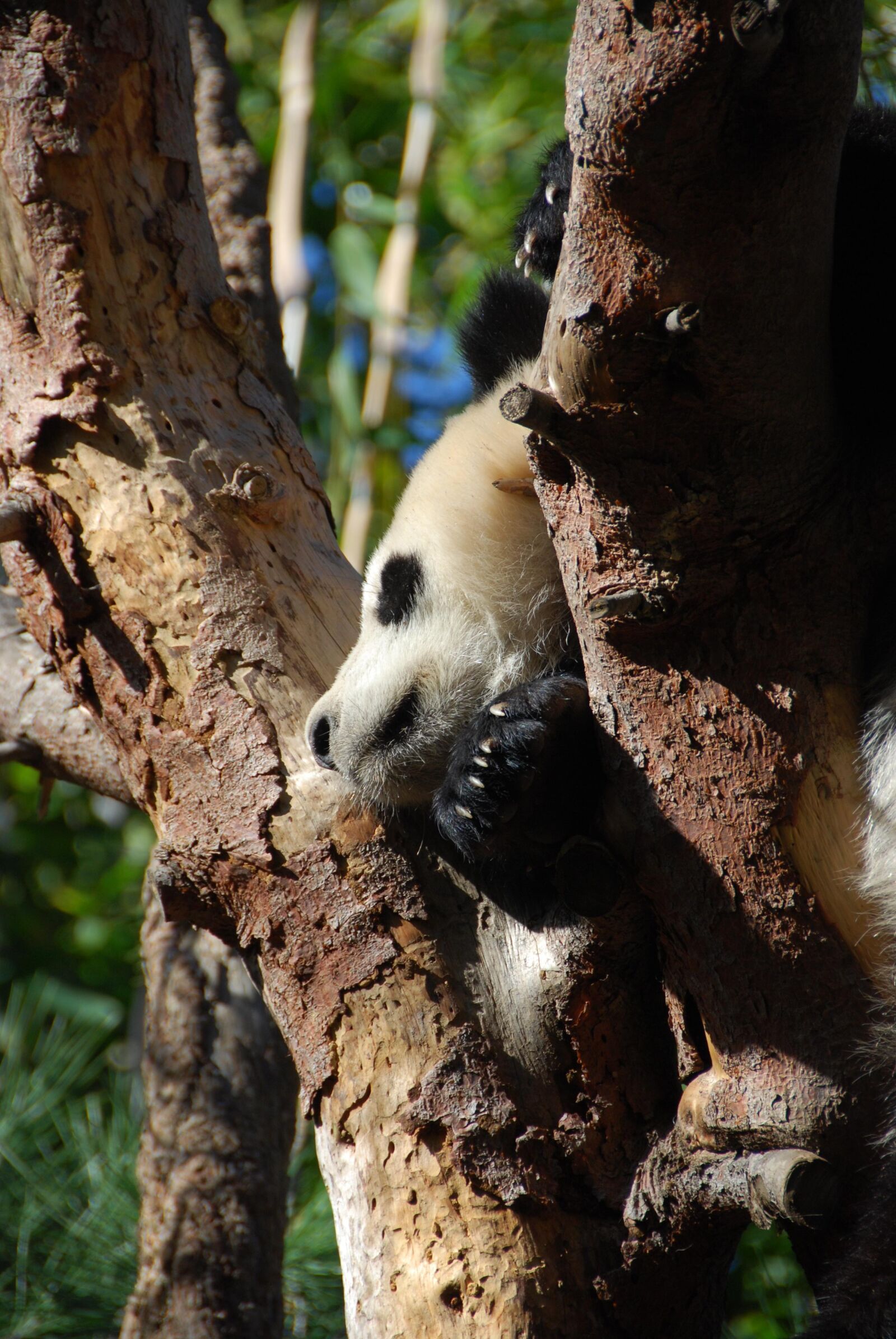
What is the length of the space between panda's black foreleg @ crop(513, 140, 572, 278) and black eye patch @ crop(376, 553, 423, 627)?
1.34 feet

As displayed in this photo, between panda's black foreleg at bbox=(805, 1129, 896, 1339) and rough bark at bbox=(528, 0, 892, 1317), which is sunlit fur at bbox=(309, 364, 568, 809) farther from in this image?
panda's black foreleg at bbox=(805, 1129, 896, 1339)

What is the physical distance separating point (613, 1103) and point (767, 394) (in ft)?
2.58

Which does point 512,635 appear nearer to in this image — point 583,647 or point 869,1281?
point 583,647

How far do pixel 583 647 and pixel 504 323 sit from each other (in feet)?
1.95

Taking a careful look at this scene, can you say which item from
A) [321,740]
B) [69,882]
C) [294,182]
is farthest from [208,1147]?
[69,882]

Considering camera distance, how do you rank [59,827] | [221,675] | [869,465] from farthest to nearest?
1. [59,827]
2. [221,675]
3. [869,465]

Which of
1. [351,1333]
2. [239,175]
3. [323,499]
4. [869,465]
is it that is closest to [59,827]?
[239,175]

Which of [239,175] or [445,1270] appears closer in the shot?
[445,1270]

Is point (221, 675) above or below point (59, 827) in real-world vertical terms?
below

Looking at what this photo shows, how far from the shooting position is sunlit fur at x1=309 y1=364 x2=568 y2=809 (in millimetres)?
1429

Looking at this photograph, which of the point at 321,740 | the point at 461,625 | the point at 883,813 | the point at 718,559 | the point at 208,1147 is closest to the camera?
the point at 718,559

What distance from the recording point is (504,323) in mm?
1574

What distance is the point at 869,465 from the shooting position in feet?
3.77

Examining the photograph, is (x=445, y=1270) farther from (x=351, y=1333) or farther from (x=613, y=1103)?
(x=613, y=1103)
